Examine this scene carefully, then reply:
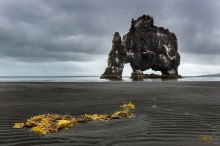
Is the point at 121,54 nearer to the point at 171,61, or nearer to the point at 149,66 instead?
the point at 149,66

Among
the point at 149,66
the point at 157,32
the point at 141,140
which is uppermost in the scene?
the point at 157,32

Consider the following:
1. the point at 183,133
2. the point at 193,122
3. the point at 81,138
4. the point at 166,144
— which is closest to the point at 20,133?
the point at 81,138

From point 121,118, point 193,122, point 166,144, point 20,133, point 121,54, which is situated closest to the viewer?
point 166,144

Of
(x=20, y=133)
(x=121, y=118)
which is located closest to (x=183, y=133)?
(x=121, y=118)

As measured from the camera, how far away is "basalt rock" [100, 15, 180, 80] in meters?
100

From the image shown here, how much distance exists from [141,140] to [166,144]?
1.95ft

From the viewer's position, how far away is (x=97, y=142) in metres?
5.56

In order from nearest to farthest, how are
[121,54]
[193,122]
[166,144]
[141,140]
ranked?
1. [166,144]
2. [141,140]
3. [193,122]
4. [121,54]

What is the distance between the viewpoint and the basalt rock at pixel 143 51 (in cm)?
10044

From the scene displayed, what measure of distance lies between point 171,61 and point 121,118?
98059 millimetres

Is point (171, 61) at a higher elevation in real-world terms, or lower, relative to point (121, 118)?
higher

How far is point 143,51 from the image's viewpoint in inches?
3959

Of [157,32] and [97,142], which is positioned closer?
[97,142]

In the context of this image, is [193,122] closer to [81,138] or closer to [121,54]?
[81,138]
